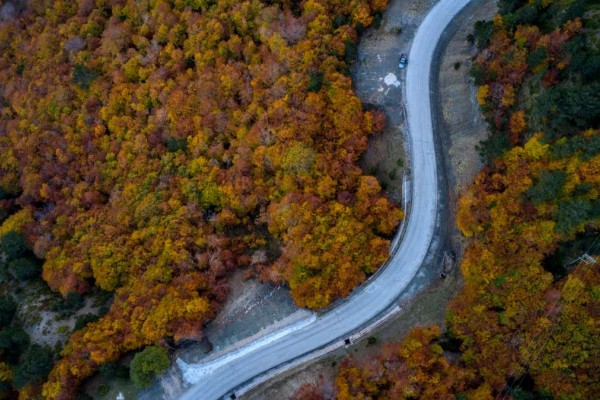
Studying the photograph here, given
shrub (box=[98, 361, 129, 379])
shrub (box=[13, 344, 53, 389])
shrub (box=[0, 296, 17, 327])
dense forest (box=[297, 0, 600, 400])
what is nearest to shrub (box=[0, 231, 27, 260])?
shrub (box=[0, 296, 17, 327])

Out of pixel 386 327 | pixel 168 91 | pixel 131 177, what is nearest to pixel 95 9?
pixel 168 91

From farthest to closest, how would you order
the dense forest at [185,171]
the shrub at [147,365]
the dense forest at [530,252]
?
the dense forest at [185,171], the shrub at [147,365], the dense forest at [530,252]

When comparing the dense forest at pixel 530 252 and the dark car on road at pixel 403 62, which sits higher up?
the dark car on road at pixel 403 62

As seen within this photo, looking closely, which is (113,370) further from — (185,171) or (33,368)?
(185,171)

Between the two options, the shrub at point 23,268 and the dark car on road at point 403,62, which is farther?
the shrub at point 23,268

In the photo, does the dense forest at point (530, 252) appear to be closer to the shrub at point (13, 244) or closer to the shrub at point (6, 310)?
the shrub at point (6, 310)

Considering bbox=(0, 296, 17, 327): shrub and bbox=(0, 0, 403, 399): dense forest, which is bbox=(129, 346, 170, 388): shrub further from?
bbox=(0, 296, 17, 327): shrub

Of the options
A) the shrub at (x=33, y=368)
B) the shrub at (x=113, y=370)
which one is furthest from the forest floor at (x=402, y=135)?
the shrub at (x=33, y=368)
